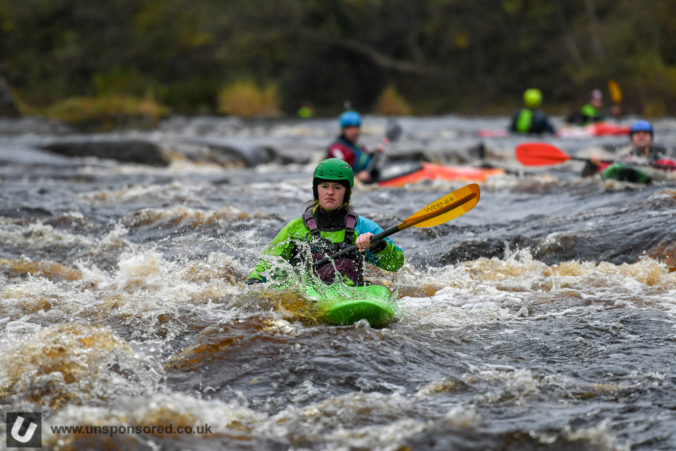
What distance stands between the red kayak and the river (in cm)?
112

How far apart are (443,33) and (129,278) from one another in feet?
104

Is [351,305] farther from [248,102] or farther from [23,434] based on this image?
[248,102]

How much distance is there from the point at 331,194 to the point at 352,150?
4.91 meters

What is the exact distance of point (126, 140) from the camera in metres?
13.9

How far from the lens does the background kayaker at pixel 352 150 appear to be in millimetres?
9609

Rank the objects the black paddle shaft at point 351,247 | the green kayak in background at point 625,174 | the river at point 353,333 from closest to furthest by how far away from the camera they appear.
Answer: the river at point 353,333
the black paddle shaft at point 351,247
the green kayak in background at point 625,174

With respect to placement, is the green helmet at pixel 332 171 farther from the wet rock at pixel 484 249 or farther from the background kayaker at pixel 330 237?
the wet rock at pixel 484 249

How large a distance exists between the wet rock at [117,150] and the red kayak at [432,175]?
A: 4587 millimetres

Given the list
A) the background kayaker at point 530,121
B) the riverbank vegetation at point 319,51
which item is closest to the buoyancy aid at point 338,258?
the background kayaker at point 530,121

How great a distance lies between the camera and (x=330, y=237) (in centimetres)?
493

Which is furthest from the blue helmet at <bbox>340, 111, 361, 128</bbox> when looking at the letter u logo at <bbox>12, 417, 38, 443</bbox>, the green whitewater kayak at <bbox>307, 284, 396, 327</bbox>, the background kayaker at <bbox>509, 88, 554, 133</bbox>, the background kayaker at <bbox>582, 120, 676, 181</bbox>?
the background kayaker at <bbox>509, 88, 554, 133</bbox>

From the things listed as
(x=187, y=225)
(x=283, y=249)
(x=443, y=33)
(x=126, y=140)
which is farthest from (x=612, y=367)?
(x=443, y=33)

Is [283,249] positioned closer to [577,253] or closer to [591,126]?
[577,253]

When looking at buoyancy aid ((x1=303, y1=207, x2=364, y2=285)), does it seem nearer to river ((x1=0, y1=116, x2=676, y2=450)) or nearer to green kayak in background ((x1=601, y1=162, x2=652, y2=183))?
river ((x1=0, y1=116, x2=676, y2=450))
